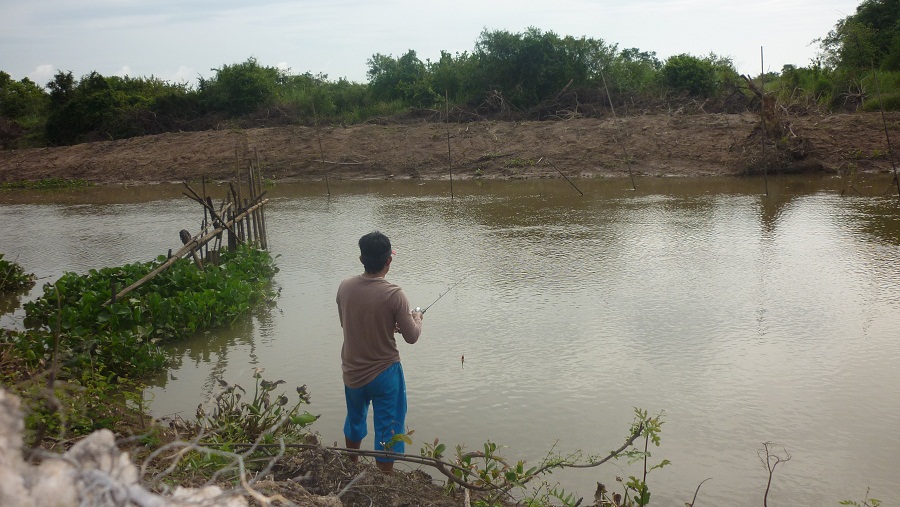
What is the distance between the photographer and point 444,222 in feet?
42.0

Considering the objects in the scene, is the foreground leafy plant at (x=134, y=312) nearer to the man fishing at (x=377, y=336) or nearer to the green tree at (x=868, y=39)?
the man fishing at (x=377, y=336)

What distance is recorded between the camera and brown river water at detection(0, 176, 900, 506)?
456 cm

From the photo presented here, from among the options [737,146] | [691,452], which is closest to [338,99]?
[737,146]

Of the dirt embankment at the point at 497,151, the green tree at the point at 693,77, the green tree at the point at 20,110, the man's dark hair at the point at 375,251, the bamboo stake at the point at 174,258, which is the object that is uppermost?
the green tree at the point at 20,110

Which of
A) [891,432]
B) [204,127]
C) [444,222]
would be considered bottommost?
[891,432]

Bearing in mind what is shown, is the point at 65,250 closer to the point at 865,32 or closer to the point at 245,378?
the point at 245,378

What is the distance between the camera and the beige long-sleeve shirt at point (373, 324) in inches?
152

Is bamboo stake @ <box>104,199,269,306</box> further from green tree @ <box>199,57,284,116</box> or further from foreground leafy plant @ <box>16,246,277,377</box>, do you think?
green tree @ <box>199,57,284,116</box>

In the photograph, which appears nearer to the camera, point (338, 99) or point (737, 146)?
point (737, 146)

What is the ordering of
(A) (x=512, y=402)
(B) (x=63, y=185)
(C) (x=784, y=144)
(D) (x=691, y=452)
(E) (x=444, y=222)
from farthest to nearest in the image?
(B) (x=63, y=185) < (C) (x=784, y=144) < (E) (x=444, y=222) < (A) (x=512, y=402) < (D) (x=691, y=452)

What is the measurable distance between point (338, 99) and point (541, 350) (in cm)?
2268

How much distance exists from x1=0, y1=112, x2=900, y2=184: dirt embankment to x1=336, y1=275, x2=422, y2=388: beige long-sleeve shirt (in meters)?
13.3

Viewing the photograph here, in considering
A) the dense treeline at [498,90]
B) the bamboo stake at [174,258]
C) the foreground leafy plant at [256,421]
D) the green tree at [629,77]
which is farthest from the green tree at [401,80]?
the foreground leafy plant at [256,421]

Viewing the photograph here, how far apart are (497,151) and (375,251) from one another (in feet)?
55.2
